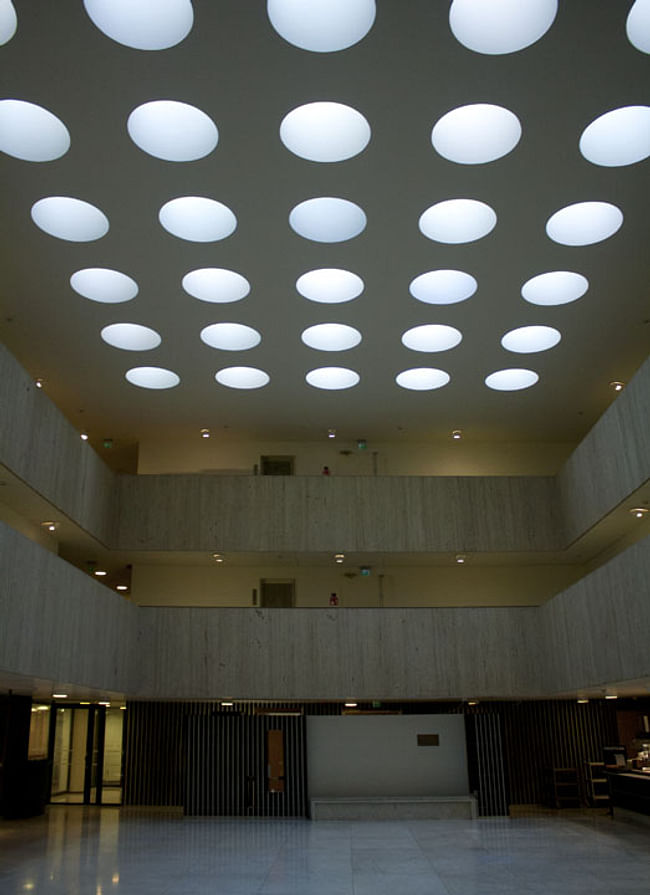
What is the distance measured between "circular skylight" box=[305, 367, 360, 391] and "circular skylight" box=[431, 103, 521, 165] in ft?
24.6

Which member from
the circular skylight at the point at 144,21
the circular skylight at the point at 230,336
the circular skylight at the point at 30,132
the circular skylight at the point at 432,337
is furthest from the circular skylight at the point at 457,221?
the circular skylight at the point at 30,132

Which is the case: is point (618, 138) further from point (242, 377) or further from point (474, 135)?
point (242, 377)

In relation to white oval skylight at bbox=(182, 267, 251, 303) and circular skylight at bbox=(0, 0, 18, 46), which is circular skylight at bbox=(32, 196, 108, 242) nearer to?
white oval skylight at bbox=(182, 267, 251, 303)

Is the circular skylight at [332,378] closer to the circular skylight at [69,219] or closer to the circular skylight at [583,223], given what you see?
the circular skylight at [583,223]

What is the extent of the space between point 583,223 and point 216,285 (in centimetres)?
621

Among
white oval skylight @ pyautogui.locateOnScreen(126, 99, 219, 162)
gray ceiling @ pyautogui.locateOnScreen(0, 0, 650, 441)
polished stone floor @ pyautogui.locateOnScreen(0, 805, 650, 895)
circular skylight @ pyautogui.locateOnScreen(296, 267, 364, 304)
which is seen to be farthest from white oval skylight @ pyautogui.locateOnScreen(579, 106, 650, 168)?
polished stone floor @ pyautogui.locateOnScreen(0, 805, 650, 895)

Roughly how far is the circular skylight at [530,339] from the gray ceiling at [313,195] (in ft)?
0.96

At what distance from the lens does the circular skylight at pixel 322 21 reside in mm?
9023

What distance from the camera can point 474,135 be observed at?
36.6 ft

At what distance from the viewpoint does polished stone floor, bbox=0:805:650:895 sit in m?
11.7

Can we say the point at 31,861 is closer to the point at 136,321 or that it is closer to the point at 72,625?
the point at 72,625

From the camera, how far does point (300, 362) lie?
17766 millimetres

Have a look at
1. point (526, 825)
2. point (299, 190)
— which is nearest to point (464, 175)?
point (299, 190)

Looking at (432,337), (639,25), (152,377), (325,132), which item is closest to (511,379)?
(432,337)
